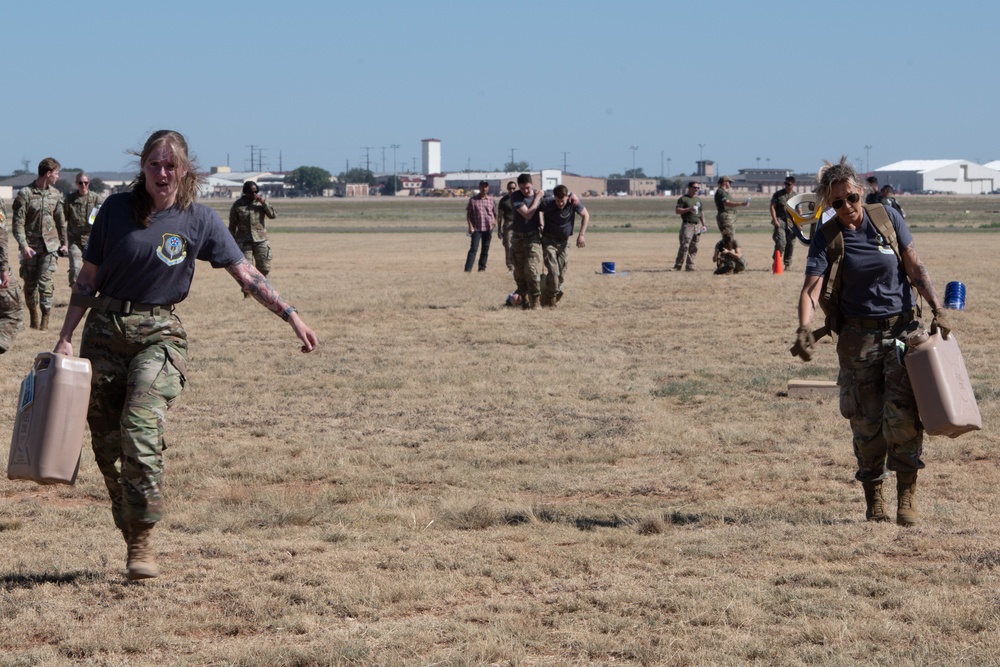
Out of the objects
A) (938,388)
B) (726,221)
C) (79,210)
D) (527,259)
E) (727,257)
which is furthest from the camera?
(727,257)

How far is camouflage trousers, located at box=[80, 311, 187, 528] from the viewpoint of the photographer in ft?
19.2

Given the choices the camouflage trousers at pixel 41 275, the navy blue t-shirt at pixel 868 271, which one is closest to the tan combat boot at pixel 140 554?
the navy blue t-shirt at pixel 868 271

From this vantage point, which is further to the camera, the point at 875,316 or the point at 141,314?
the point at 875,316

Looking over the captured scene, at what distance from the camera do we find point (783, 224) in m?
25.4

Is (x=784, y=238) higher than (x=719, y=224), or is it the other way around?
(x=719, y=224)

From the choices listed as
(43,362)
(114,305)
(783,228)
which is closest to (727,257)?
(783,228)

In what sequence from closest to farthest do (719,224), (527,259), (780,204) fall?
(527,259)
(719,224)
(780,204)

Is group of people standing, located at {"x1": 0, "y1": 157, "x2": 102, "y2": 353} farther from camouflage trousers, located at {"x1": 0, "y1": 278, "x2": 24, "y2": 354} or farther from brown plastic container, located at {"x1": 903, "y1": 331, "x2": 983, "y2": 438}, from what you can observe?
brown plastic container, located at {"x1": 903, "y1": 331, "x2": 983, "y2": 438}

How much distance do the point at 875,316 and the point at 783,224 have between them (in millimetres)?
18855

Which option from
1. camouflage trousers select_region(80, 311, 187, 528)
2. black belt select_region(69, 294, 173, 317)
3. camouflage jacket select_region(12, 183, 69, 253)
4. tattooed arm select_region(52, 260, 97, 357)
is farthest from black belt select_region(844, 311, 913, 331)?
camouflage jacket select_region(12, 183, 69, 253)

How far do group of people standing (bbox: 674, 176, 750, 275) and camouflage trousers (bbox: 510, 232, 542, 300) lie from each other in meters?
6.42

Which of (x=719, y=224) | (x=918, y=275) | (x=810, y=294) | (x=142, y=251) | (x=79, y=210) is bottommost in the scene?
(x=719, y=224)

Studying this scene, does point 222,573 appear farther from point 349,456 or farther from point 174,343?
point 349,456

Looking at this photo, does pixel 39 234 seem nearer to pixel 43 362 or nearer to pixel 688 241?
pixel 43 362
